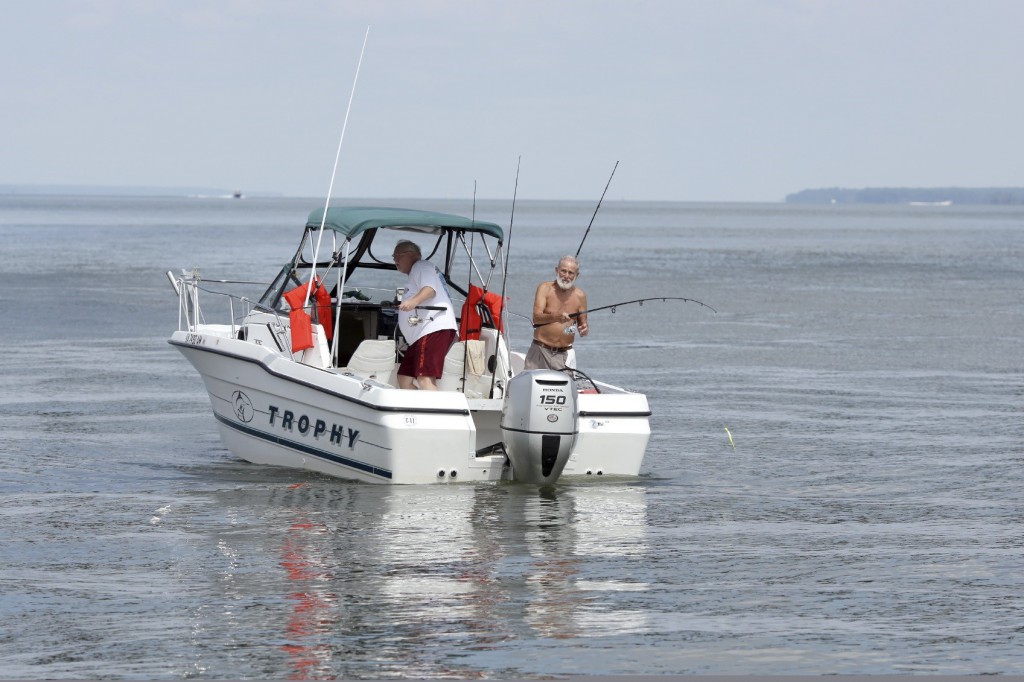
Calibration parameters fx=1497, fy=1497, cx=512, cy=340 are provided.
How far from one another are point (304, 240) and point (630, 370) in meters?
7.28

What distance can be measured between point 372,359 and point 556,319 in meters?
1.39

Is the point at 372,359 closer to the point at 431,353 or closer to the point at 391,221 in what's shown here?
the point at 431,353

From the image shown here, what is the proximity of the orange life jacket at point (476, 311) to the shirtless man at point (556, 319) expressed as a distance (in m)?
0.47

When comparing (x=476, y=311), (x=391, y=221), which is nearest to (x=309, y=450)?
(x=476, y=311)

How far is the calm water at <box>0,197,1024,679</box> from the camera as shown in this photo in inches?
263

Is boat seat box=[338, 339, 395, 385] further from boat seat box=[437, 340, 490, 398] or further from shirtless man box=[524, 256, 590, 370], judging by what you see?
shirtless man box=[524, 256, 590, 370]

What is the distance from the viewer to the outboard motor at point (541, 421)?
9.88 metres

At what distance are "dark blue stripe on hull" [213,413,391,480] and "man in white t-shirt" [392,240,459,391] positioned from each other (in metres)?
0.79

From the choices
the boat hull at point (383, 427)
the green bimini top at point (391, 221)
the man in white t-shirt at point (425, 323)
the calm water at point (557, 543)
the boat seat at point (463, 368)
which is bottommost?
the calm water at point (557, 543)

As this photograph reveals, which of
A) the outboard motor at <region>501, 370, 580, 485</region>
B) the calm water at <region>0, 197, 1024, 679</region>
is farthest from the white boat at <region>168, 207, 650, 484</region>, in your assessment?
the calm water at <region>0, 197, 1024, 679</region>

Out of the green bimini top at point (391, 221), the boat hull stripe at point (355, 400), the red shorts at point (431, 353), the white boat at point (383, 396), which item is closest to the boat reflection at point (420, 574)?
the white boat at point (383, 396)

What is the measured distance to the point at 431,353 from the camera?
35.8 feet

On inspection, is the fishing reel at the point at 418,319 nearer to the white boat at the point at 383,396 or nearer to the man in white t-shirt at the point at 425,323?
the man in white t-shirt at the point at 425,323

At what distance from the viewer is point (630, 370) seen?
1850cm
